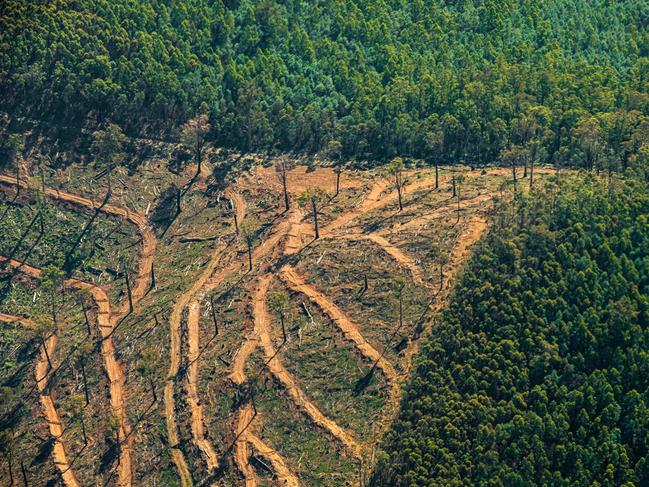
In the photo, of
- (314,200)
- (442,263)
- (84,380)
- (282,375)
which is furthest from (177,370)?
(442,263)

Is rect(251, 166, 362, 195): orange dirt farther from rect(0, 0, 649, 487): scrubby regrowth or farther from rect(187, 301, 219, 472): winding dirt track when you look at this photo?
rect(187, 301, 219, 472): winding dirt track

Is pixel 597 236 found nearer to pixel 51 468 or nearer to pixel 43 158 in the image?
pixel 51 468

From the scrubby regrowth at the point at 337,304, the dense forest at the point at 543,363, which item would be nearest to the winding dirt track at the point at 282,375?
the scrubby regrowth at the point at 337,304

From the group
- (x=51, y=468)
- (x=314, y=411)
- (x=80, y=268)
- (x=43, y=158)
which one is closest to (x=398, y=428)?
(x=314, y=411)

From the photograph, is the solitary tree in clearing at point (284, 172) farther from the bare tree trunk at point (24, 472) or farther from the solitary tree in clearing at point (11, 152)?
the bare tree trunk at point (24, 472)

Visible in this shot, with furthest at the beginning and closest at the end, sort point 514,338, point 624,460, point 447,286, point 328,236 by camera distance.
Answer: point 328,236, point 447,286, point 514,338, point 624,460

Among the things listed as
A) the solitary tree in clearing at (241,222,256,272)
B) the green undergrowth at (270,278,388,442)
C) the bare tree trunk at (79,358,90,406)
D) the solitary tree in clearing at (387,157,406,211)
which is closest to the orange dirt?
the solitary tree in clearing at (387,157,406,211)
